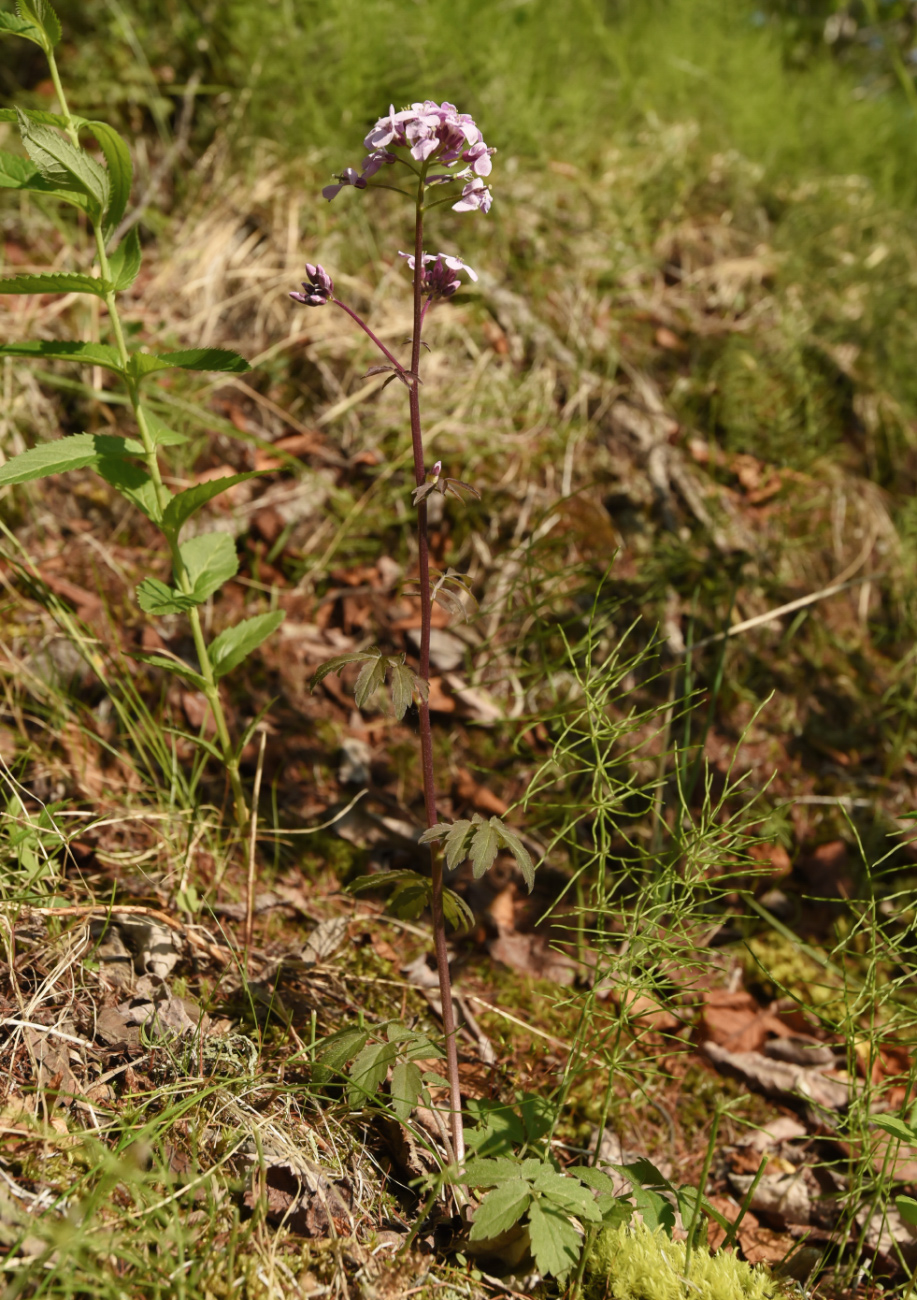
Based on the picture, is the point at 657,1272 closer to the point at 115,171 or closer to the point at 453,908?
the point at 453,908

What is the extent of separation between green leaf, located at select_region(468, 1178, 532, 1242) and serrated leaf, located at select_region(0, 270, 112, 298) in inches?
72.7

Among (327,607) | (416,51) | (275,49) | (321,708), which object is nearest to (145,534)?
(327,607)

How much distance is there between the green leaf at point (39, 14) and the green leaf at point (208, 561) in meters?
1.04

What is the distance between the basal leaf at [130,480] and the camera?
6.11ft

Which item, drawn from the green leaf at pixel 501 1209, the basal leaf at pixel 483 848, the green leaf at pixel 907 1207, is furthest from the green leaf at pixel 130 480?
the green leaf at pixel 907 1207

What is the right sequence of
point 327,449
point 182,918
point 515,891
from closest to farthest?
1. point 182,918
2. point 515,891
3. point 327,449

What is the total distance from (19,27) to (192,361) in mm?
685

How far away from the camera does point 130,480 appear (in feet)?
6.19

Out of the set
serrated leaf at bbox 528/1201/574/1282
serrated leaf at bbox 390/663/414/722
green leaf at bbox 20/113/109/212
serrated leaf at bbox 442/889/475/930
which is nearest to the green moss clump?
serrated leaf at bbox 528/1201/574/1282

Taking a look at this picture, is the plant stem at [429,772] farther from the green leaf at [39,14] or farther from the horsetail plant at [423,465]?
the green leaf at [39,14]

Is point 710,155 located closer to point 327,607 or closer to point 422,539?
point 327,607

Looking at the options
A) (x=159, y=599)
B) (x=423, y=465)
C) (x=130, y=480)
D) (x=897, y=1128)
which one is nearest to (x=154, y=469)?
(x=130, y=480)

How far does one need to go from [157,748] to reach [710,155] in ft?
13.4

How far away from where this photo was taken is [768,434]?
3463mm
